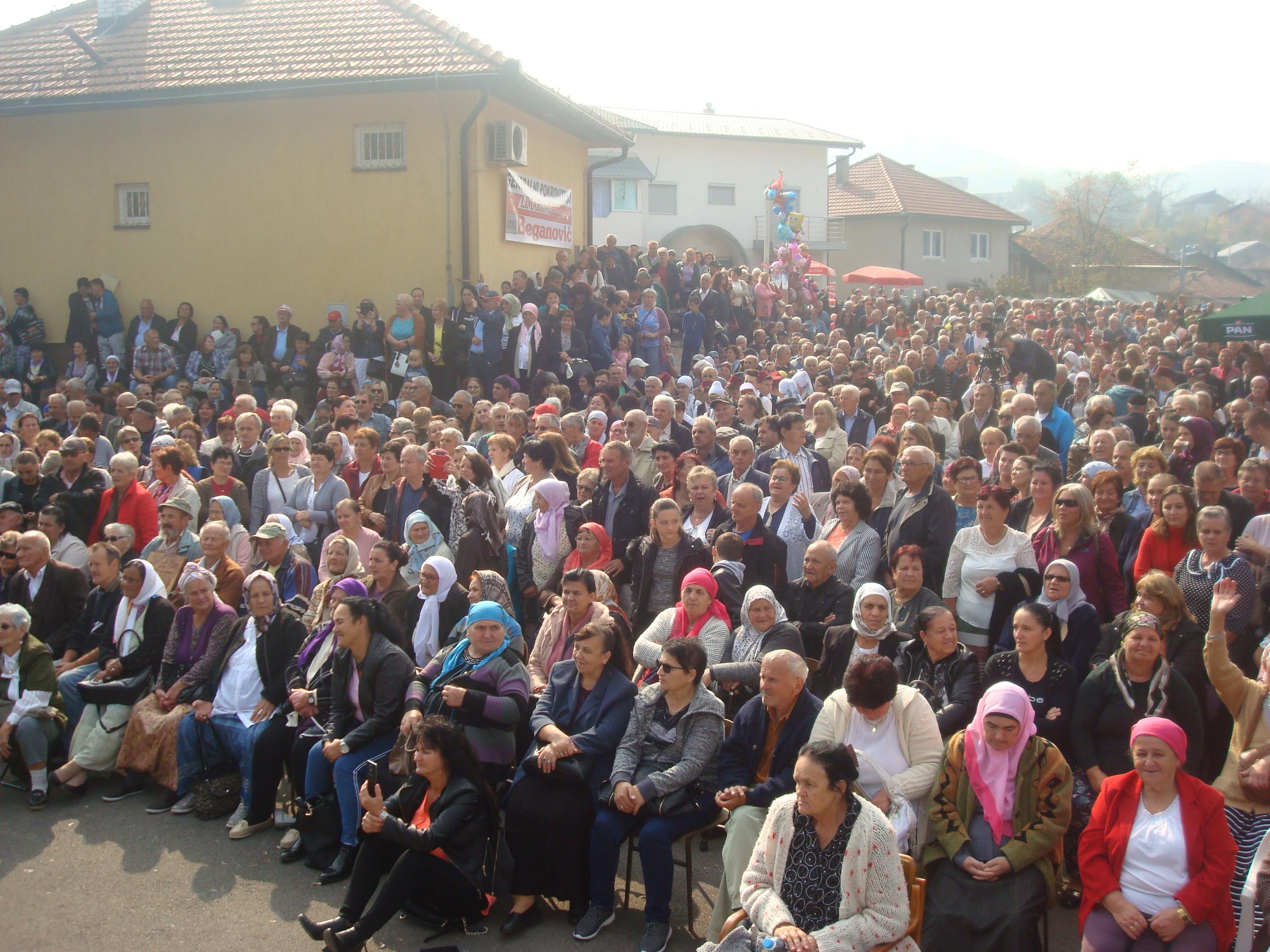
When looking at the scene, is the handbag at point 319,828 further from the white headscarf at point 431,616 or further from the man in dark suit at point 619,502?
the man in dark suit at point 619,502

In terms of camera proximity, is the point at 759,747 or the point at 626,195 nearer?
the point at 759,747

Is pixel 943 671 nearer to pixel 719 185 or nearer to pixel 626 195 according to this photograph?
pixel 626 195

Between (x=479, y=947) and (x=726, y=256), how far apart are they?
1540 inches

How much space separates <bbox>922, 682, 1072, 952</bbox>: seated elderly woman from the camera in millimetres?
4527

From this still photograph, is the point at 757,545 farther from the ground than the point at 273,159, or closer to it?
closer to it

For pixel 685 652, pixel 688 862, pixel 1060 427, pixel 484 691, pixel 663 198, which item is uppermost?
pixel 663 198

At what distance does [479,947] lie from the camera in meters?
5.12

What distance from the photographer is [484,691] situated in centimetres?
584

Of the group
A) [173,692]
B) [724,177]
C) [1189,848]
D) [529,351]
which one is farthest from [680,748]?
[724,177]

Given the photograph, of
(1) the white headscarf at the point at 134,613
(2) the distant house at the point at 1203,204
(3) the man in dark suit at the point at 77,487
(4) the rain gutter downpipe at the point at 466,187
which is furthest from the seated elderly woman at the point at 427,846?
(2) the distant house at the point at 1203,204

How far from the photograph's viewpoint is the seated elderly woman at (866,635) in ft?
18.6

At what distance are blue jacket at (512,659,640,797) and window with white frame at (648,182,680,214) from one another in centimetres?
3737

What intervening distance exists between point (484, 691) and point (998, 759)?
2786mm

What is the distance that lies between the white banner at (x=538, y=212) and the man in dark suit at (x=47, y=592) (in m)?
8.75
